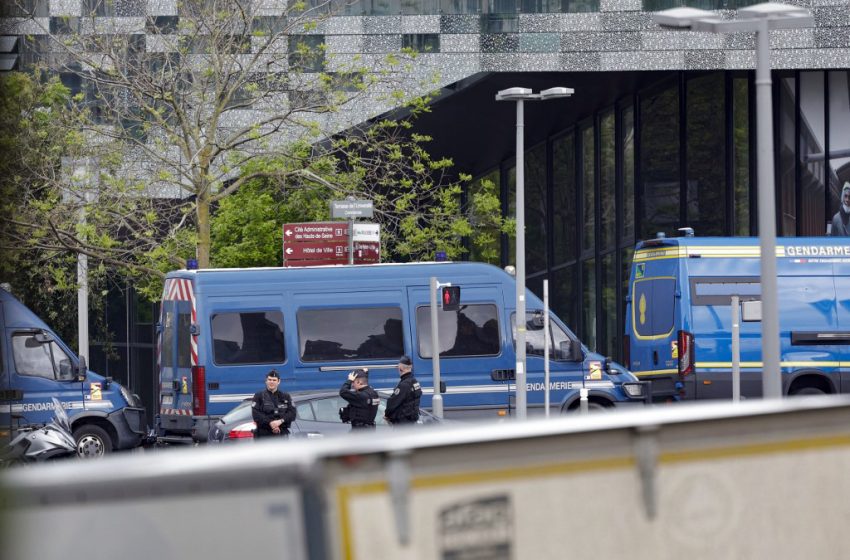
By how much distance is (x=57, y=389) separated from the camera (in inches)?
838

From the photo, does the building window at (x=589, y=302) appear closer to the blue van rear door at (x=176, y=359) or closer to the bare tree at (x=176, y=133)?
the bare tree at (x=176, y=133)

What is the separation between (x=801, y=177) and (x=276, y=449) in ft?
94.1

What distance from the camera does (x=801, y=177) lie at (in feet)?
102

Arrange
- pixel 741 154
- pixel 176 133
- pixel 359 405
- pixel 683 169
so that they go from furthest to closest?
pixel 683 169
pixel 741 154
pixel 176 133
pixel 359 405

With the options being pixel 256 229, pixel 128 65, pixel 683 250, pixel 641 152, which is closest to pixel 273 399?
pixel 683 250

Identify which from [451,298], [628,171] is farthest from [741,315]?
[628,171]

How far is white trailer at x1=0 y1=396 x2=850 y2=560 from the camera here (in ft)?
12.6

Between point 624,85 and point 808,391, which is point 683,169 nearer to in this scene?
point 624,85

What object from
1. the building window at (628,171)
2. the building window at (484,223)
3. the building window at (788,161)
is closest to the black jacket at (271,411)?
the building window at (484,223)

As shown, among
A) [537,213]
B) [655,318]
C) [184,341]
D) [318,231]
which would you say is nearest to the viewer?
[184,341]

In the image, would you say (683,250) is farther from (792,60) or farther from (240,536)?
(240,536)

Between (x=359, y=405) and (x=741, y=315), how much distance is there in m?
8.26

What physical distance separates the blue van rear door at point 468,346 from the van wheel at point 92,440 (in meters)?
4.94

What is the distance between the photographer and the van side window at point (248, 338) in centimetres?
2030
